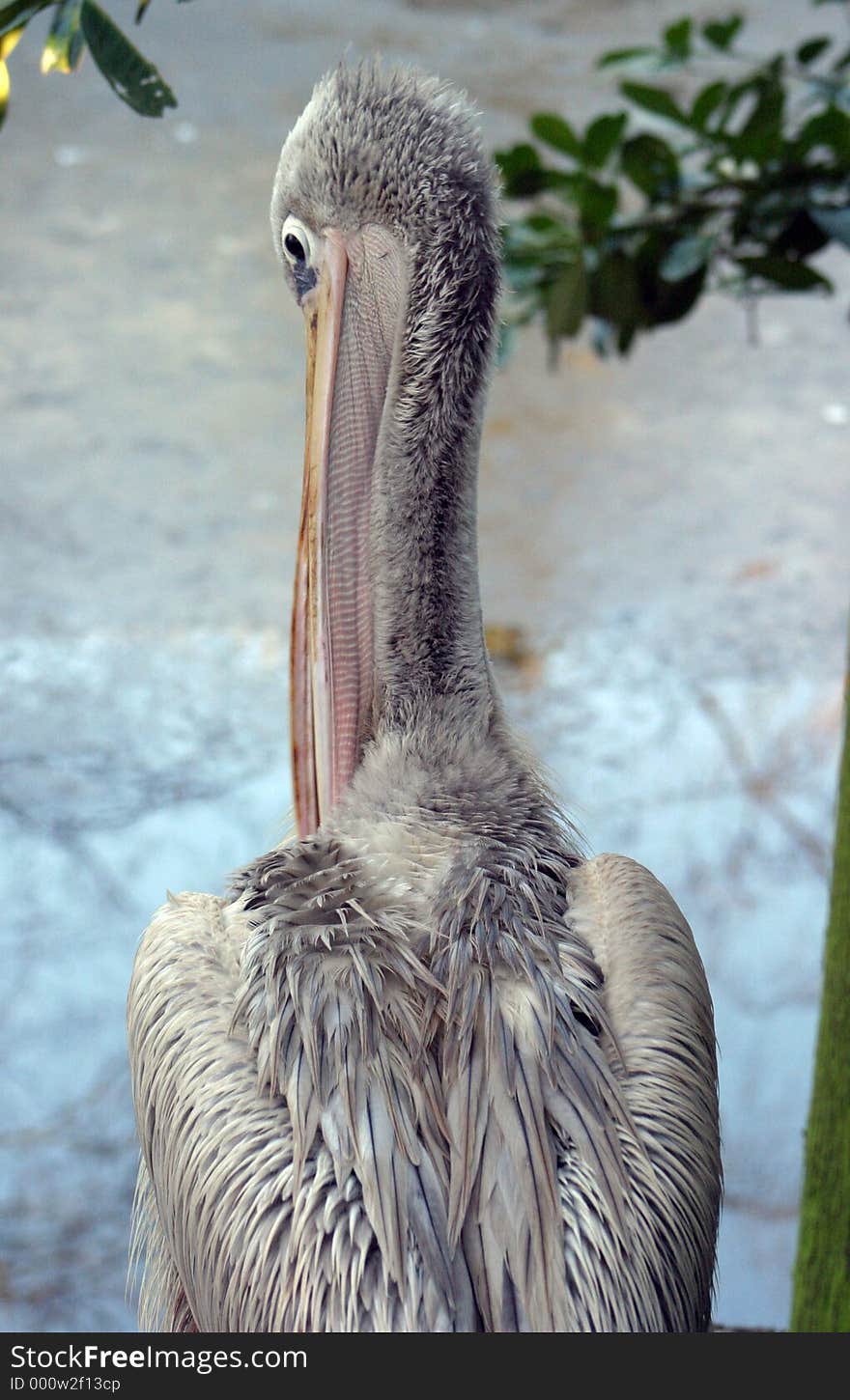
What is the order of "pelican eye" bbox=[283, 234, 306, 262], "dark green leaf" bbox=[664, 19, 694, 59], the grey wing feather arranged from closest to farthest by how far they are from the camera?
the grey wing feather, "pelican eye" bbox=[283, 234, 306, 262], "dark green leaf" bbox=[664, 19, 694, 59]

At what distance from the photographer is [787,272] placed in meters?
1.92

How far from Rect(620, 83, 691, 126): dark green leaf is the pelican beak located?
3.00 feet

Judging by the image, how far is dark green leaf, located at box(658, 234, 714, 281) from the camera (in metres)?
1.99

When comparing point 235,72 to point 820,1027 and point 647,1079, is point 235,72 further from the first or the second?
point 647,1079

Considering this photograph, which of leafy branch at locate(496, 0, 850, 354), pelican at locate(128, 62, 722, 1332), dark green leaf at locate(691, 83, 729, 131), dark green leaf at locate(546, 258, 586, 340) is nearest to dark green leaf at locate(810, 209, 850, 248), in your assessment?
leafy branch at locate(496, 0, 850, 354)

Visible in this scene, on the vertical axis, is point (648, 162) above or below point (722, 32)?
below

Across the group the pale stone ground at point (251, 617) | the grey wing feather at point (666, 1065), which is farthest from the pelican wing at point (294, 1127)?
the pale stone ground at point (251, 617)

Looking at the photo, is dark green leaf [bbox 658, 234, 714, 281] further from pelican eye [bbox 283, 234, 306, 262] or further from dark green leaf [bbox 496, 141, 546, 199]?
pelican eye [bbox 283, 234, 306, 262]

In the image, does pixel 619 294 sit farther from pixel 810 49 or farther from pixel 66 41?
pixel 66 41

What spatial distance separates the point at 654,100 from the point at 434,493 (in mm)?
1070

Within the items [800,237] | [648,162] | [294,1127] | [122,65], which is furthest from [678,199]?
[294,1127]

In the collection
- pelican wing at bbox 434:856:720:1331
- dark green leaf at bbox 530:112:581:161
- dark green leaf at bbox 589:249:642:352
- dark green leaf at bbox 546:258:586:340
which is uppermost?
dark green leaf at bbox 530:112:581:161

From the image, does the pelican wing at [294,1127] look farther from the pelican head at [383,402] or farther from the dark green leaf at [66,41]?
the dark green leaf at [66,41]

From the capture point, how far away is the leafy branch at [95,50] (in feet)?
3.13
